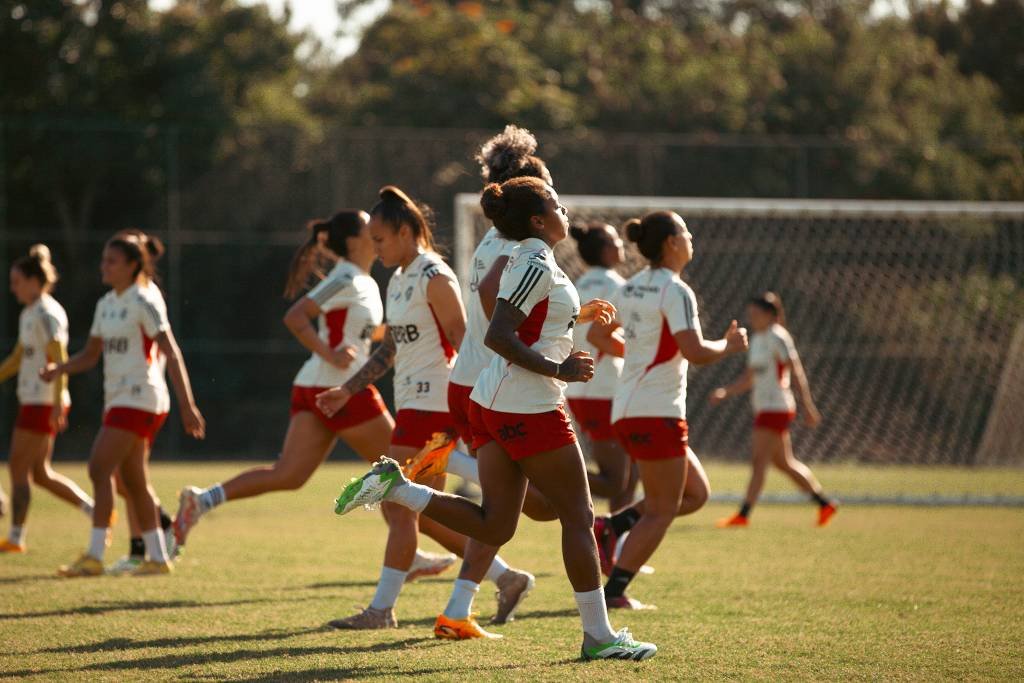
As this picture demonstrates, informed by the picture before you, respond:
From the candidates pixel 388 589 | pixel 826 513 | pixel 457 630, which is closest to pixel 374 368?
pixel 388 589

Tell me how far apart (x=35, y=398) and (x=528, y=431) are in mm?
5816

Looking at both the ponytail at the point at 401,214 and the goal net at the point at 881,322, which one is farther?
the goal net at the point at 881,322

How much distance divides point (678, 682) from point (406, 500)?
125 centimetres

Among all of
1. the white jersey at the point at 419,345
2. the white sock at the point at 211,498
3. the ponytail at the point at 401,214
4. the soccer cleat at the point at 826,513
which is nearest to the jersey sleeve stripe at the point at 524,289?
the white jersey at the point at 419,345

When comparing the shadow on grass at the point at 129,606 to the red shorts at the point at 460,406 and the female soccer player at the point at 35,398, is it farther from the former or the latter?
the female soccer player at the point at 35,398

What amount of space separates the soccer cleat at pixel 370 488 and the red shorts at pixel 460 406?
25.9 inches

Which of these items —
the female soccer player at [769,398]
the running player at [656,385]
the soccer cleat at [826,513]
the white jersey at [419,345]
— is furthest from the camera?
the female soccer player at [769,398]

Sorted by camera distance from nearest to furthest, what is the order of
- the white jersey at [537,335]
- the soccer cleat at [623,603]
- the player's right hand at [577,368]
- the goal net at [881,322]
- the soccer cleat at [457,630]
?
the player's right hand at [577,368], the white jersey at [537,335], the soccer cleat at [457,630], the soccer cleat at [623,603], the goal net at [881,322]

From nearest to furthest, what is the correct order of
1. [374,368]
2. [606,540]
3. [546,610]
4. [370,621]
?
[370,621] < [374,368] < [546,610] < [606,540]

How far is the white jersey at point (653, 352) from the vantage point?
7.15 m

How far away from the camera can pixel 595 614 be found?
5.74 metres

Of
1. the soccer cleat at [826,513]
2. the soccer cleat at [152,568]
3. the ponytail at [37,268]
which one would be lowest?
the soccer cleat at [826,513]

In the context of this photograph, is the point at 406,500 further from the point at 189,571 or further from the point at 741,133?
the point at 741,133

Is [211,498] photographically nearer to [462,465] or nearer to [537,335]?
[462,465]
